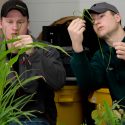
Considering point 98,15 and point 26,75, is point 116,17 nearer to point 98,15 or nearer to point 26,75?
point 98,15

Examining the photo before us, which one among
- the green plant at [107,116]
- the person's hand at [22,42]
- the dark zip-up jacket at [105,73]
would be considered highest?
the person's hand at [22,42]

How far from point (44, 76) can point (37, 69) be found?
0.39ft

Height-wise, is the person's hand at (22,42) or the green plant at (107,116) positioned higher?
the person's hand at (22,42)

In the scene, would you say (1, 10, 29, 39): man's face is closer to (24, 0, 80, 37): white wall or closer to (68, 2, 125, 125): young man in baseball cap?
(68, 2, 125, 125): young man in baseball cap

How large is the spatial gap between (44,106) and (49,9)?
6.39ft

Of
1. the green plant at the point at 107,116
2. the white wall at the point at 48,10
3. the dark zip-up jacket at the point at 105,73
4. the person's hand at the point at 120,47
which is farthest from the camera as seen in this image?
the white wall at the point at 48,10

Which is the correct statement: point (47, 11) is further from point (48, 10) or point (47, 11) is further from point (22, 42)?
point (22, 42)

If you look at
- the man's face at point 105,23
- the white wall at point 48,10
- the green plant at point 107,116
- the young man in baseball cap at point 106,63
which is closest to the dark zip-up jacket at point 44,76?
the young man in baseball cap at point 106,63

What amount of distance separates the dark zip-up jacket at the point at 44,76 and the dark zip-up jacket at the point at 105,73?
112mm

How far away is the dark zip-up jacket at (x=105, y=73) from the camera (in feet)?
6.30

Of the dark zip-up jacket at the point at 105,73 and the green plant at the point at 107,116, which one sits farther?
the dark zip-up jacket at the point at 105,73

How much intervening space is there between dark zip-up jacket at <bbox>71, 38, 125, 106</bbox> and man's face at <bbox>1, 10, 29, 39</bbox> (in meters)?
0.36

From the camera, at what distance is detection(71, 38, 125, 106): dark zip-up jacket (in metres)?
1.92

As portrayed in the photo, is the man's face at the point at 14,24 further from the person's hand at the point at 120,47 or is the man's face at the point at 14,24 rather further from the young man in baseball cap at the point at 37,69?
the person's hand at the point at 120,47
